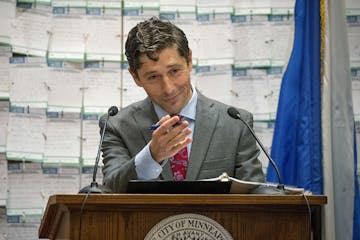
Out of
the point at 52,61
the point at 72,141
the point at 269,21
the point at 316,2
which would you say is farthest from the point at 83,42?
the point at 316,2

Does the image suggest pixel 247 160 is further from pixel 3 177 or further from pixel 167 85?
pixel 3 177

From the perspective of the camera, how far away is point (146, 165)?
2621 millimetres

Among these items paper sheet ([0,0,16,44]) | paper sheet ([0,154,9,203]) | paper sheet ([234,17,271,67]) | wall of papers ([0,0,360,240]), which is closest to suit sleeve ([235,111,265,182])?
wall of papers ([0,0,360,240])

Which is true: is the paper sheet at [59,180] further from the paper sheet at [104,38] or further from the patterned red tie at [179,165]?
the patterned red tie at [179,165]

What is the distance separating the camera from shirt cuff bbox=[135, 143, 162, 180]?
260cm

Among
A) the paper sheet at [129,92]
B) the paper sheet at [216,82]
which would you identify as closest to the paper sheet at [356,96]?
the paper sheet at [216,82]

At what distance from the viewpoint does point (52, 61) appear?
14.2ft

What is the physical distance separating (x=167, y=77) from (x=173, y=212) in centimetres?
97

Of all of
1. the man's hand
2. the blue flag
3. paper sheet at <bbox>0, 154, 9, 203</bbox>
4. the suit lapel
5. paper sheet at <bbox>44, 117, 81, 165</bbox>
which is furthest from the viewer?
paper sheet at <bbox>44, 117, 81, 165</bbox>

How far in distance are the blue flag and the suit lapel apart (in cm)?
85

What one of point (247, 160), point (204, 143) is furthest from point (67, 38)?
point (247, 160)

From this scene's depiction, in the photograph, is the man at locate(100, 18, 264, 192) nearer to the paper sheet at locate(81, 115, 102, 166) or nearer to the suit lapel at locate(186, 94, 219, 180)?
the suit lapel at locate(186, 94, 219, 180)

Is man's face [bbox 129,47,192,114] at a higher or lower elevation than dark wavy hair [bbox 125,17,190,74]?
lower

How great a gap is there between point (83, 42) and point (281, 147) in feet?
4.75
